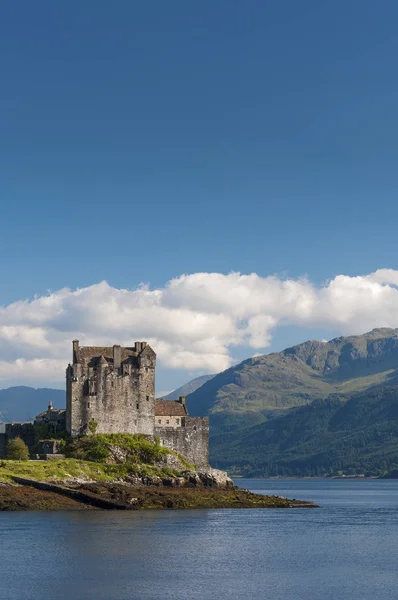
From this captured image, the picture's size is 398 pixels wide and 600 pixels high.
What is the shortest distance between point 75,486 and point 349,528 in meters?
34.6

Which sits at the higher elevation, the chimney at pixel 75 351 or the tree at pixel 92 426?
the chimney at pixel 75 351

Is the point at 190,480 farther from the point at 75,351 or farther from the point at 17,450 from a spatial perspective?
the point at 75,351

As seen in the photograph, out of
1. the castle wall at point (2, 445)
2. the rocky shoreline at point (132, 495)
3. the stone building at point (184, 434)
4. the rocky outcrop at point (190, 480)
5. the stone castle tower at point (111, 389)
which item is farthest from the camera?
the stone building at point (184, 434)

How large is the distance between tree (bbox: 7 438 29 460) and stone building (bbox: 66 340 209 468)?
714 cm

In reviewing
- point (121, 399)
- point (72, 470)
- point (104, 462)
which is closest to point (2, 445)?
point (104, 462)

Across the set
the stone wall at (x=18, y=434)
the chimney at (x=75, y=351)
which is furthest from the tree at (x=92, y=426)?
the stone wall at (x=18, y=434)

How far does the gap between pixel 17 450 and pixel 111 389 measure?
15720 millimetres

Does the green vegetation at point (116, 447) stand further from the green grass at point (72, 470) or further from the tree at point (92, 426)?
the green grass at point (72, 470)

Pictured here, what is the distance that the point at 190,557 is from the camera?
78250 millimetres

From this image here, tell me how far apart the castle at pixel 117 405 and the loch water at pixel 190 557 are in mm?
24770

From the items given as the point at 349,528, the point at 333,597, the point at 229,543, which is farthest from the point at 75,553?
the point at 349,528

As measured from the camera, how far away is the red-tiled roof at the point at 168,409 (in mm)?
142750

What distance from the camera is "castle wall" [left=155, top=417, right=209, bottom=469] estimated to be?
455ft

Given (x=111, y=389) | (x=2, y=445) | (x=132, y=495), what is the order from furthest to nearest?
(x=2, y=445)
(x=111, y=389)
(x=132, y=495)
